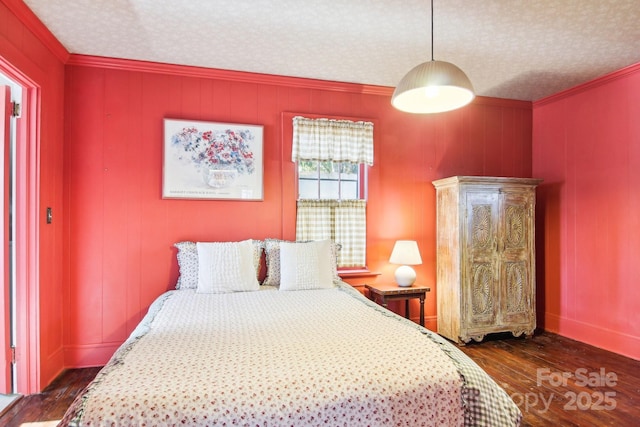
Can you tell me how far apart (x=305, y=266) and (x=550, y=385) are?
6.54 ft

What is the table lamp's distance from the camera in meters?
3.56

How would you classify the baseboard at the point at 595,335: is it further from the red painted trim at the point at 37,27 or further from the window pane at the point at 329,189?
the red painted trim at the point at 37,27

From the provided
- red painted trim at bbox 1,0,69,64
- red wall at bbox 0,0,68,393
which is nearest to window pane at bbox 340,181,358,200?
red wall at bbox 0,0,68,393

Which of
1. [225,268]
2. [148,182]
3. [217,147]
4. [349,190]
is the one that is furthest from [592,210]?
[148,182]

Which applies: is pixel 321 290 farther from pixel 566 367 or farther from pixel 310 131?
pixel 566 367

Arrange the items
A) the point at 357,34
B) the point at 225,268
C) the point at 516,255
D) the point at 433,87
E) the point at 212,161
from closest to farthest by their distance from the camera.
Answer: the point at 433,87, the point at 357,34, the point at 225,268, the point at 212,161, the point at 516,255

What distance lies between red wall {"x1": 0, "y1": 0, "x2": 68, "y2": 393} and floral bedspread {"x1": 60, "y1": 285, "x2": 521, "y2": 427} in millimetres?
1275

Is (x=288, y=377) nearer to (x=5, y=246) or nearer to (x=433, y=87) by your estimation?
(x=433, y=87)

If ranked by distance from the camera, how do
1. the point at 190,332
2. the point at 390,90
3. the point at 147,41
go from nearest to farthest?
the point at 190,332 → the point at 147,41 → the point at 390,90

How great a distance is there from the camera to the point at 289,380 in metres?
1.42

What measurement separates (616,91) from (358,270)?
2917 millimetres

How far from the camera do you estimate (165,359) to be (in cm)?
157

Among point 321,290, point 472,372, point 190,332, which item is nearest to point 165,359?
point 190,332

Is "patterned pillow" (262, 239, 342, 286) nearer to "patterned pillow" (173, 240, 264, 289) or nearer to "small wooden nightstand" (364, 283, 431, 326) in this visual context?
"patterned pillow" (173, 240, 264, 289)
